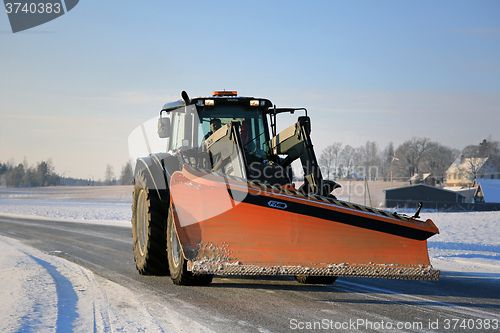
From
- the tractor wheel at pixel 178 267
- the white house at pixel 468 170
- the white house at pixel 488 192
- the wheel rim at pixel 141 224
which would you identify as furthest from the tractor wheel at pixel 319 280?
the white house at pixel 468 170

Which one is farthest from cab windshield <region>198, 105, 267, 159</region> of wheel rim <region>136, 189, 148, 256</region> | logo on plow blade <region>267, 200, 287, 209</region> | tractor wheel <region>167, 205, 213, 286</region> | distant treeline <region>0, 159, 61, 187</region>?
distant treeline <region>0, 159, 61, 187</region>

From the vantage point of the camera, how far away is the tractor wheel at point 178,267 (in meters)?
5.57

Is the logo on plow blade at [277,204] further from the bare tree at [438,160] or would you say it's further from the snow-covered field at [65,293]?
the bare tree at [438,160]

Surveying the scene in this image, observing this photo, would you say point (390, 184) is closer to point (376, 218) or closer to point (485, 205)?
point (485, 205)

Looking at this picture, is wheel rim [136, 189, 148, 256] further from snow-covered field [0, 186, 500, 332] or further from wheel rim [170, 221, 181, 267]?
wheel rim [170, 221, 181, 267]

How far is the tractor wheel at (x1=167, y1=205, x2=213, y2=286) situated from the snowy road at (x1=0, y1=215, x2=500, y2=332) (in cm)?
10

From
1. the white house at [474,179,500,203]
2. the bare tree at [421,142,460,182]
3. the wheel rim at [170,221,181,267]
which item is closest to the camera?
the wheel rim at [170,221,181,267]

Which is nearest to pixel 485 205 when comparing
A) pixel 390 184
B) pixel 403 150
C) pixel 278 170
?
pixel 390 184

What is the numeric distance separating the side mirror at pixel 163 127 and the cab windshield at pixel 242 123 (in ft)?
1.99

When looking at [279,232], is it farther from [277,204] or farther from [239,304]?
[239,304]

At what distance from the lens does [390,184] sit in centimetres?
6900

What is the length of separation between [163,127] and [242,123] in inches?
48.9

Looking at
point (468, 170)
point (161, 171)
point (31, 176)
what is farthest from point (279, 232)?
point (31, 176)

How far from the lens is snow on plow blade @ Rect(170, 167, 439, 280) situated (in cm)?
477
